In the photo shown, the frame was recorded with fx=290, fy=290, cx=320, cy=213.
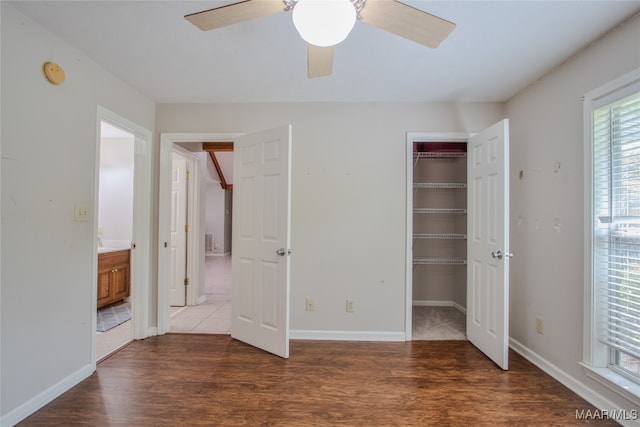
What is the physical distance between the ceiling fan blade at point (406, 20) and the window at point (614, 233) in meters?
1.28

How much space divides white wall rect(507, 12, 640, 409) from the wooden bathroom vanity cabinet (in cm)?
450

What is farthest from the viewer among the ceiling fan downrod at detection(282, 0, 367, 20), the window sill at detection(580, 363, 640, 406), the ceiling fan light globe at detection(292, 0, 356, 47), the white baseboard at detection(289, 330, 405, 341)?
the white baseboard at detection(289, 330, 405, 341)

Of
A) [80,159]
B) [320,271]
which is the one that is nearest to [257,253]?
[320,271]

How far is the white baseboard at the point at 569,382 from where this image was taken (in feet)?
5.80

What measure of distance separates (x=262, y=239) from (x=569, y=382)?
8.41 ft

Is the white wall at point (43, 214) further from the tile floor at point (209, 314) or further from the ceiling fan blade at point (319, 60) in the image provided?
the ceiling fan blade at point (319, 60)

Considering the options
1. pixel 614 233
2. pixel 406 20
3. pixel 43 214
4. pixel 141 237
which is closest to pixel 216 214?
pixel 141 237

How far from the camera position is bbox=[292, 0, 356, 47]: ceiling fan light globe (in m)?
1.05

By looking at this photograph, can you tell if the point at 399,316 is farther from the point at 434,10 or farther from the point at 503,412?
the point at 434,10

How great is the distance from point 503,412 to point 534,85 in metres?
2.52

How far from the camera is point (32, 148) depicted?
1.77m

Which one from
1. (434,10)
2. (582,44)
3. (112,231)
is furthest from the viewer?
(112,231)

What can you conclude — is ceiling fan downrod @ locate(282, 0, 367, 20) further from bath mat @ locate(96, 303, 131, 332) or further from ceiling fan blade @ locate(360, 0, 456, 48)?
bath mat @ locate(96, 303, 131, 332)

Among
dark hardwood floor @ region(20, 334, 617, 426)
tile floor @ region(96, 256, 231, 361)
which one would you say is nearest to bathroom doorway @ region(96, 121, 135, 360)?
tile floor @ region(96, 256, 231, 361)
